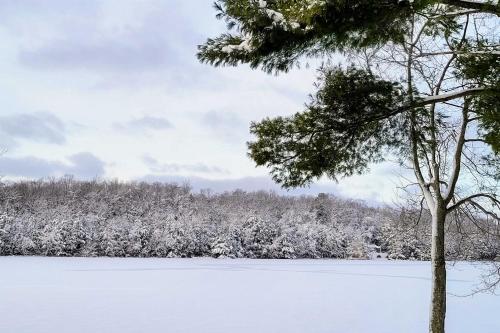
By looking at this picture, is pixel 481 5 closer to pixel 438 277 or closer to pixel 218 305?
pixel 438 277

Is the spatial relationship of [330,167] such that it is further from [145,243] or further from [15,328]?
[145,243]

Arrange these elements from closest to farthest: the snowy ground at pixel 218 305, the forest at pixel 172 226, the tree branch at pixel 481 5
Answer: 1. the tree branch at pixel 481 5
2. the snowy ground at pixel 218 305
3. the forest at pixel 172 226

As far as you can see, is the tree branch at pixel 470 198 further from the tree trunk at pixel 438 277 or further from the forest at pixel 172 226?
the forest at pixel 172 226

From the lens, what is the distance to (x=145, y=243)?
40094mm

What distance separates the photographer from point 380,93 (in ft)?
20.3

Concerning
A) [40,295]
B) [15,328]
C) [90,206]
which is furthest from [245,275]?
[90,206]

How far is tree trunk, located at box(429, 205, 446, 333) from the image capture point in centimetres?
823

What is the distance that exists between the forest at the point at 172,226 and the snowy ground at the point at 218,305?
51.6ft

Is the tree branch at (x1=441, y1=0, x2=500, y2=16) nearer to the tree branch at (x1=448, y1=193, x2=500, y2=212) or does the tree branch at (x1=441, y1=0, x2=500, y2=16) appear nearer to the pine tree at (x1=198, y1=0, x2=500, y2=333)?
the pine tree at (x1=198, y1=0, x2=500, y2=333)

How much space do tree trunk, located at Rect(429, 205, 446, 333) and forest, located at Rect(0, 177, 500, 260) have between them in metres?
26.7

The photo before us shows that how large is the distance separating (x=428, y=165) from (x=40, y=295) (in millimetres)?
10954

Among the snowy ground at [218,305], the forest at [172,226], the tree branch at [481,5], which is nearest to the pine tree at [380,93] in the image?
the tree branch at [481,5]

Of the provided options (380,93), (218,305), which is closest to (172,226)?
(218,305)

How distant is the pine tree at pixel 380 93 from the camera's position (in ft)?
15.2
